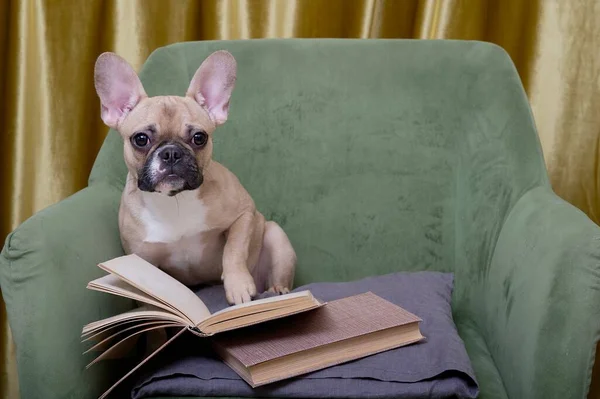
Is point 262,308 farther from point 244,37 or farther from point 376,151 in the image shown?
point 244,37

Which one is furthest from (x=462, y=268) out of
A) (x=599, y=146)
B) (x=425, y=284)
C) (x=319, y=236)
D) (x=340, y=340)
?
(x=599, y=146)

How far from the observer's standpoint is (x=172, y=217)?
4.22ft

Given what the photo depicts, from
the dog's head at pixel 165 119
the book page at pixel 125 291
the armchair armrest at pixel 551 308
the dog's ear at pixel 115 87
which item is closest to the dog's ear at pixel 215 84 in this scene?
the dog's head at pixel 165 119

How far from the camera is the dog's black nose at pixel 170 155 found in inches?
46.0

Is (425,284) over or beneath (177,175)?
beneath

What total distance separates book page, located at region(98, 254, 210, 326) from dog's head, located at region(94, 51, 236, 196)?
17 centimetres

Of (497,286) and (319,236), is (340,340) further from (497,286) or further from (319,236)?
(319,236)

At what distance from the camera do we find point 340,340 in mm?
1021

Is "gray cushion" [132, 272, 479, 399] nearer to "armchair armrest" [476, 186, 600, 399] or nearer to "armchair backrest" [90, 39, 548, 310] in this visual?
"armchair armrest" [476, 186, 600, 399]

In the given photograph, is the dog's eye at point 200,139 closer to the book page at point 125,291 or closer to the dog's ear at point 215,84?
the dog's ear at point 215,84

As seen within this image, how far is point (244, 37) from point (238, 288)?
0.88 m

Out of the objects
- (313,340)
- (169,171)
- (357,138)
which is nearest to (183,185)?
(169,171)

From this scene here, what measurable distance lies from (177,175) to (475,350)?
0.65 metres

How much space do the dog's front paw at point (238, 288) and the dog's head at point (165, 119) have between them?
19 cm
